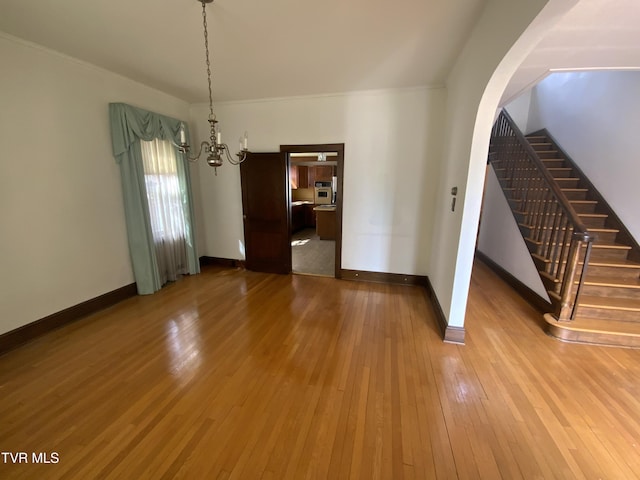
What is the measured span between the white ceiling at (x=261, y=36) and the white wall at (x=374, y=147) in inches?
15.8

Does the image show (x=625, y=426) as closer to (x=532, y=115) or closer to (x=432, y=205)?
(x=432, y=205)

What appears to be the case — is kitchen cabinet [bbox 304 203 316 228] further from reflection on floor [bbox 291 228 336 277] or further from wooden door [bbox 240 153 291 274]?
wooden door [bbox 240 153 291 274]

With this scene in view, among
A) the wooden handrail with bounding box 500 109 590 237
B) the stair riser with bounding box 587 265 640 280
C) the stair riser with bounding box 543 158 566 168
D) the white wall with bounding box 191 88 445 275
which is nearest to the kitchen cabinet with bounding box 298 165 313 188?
the white wall with bounding box 191 88 445 275

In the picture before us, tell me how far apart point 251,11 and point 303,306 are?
288 cm

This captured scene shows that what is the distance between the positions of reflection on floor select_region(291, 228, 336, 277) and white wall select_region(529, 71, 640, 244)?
3.99m

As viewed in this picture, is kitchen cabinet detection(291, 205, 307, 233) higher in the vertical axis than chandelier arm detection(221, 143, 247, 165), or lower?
lower

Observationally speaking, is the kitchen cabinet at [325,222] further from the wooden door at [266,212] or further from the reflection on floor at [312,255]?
the wooden door at [266,212]

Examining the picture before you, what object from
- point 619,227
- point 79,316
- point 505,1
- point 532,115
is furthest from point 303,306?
point 532,115

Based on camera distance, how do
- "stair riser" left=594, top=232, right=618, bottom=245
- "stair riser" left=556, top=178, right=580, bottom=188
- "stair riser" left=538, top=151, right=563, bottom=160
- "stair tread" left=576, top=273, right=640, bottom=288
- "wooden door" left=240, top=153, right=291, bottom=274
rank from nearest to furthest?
"stair tread" left=576, top=273, right=640, bottom=288 → "stair riser" left=594, top=232, right=618, bottom=245 → "stair riser" left=556, top=178, right=580, bottom=188 → "wooden door" left=240, top=153, right=291, bottom=274 → "stair riser" left=538, top=151, right=563, bottom=160

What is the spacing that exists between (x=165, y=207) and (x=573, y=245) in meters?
4.98

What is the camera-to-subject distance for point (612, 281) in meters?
2.90

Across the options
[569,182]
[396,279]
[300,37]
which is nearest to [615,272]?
[569,182]

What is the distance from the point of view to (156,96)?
11.6ft

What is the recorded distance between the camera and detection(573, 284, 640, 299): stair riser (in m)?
2.78
